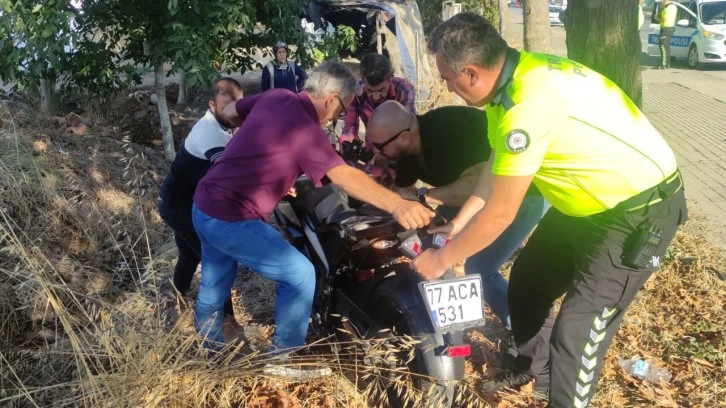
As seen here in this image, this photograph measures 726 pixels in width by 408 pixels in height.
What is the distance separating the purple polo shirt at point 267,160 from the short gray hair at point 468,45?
0.78 metres

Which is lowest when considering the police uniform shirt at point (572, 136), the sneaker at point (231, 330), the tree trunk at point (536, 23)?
the sneaker at point (231, 330)

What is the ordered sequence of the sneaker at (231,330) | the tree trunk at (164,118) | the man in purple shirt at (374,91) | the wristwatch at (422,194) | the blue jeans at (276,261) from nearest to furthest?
the blue jeans at (276,261) → the wristwatch at (422,194) → the sneaker at (231,330) → the man in purple shirt at (374,91) → the tree trunk at (164,118)

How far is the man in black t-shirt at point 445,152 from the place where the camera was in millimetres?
3598

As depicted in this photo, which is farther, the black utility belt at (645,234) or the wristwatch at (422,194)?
the wristwatch at (422,194)

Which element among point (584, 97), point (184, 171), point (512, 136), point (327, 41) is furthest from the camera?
point (327, 41)

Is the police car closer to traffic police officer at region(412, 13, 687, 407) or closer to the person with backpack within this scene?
the person with backpack

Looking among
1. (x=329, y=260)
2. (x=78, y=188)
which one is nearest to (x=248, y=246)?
(x=329, y=260)

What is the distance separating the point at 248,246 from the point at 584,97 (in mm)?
1778

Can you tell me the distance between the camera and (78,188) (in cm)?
586

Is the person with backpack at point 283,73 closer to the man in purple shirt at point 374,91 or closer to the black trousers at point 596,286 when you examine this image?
the man in purple shirt at point 374,91

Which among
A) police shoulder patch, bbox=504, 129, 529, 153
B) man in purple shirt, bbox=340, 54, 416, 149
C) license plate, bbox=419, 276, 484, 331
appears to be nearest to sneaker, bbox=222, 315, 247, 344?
license plate, bbox=419, 276, 484, 331

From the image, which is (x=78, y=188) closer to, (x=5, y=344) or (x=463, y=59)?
(x=5, y=344)

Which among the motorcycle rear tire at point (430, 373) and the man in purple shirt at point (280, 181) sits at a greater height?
the man in purple shirt at point (280, 181)

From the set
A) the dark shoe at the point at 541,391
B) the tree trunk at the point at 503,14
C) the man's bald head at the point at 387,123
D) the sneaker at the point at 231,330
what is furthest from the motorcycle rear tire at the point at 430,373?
the tree trunk at the point at 503,14
